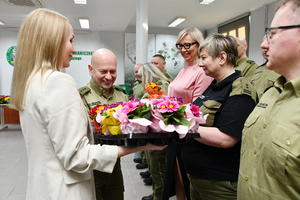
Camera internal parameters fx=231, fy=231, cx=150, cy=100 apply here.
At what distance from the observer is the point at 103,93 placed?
2049 mm

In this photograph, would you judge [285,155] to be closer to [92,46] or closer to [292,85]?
[292,85]

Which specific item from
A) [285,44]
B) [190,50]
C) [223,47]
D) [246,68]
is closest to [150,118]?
[285,44]

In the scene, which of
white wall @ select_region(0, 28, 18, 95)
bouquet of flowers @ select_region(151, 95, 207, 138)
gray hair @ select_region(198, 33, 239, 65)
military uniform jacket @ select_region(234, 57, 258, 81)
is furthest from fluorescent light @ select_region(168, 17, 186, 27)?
bouquet of flowers @ select_region(151, 95, 207, 138)

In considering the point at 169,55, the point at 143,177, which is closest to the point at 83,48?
the point at 169,55

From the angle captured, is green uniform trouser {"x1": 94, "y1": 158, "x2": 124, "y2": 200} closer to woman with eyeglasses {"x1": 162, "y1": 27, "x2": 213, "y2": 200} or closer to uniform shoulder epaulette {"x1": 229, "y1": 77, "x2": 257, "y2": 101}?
woman with eyeglasses {"x1": 162, "y1": 27, "x2": 213, "y2": 200}

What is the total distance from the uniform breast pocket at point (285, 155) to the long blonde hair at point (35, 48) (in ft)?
3.44

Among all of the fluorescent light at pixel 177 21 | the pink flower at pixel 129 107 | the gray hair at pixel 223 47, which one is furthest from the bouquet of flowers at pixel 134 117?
the fluorescent light at pixel 177 21

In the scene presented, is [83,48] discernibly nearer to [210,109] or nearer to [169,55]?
[169,55]

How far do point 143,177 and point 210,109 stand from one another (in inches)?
110

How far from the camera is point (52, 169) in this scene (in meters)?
1.09

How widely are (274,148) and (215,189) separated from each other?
720 mm

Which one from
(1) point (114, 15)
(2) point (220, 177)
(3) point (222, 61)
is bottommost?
(2) point (220, 177)

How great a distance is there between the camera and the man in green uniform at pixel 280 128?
87 cm

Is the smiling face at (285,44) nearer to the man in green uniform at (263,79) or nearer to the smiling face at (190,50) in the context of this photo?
the smiling face at (190,50)
